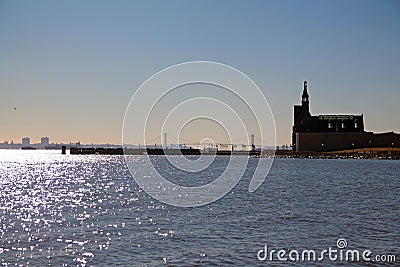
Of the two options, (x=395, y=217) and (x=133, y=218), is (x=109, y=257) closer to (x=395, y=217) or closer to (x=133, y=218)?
(x=133, y=218)

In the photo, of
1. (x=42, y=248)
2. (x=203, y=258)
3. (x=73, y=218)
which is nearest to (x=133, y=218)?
(x=73, y=218)

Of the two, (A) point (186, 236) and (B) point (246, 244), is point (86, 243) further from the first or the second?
(B) point (246, 244)

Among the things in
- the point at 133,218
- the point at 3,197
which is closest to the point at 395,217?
the point at 133,218

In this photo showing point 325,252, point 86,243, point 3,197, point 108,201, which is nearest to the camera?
point 325,252

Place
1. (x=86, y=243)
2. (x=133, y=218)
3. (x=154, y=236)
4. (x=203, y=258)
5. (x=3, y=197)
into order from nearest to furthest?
1. (x=203, y=258)
2. (x=86, y=243)
3. (x=154, y=236)
4. (x=133, y=218)
5. (x=3, y=197)

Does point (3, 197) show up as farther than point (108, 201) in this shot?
Yes

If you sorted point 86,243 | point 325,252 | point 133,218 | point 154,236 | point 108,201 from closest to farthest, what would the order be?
point 325,252
point 86,243
point 154,236
point 133,218
point 108,201

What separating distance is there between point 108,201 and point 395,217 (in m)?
26.3

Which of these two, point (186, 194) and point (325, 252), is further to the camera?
point (186, 194)

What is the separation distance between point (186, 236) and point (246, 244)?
419cm

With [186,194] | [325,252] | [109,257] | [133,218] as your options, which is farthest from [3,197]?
[325,252]

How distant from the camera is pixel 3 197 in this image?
5828cm

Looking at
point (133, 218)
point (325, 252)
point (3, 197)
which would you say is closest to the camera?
point (325, 252)

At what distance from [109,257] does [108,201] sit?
91.1ft
